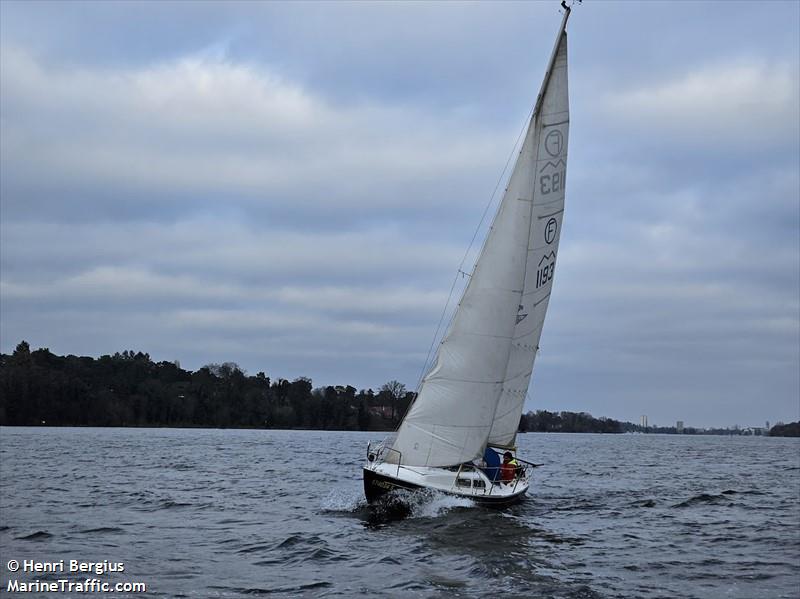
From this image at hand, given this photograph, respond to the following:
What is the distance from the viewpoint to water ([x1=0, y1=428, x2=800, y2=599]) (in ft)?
57.5

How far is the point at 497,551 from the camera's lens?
2122cm

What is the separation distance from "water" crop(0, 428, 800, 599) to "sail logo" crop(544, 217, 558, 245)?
32.2ft

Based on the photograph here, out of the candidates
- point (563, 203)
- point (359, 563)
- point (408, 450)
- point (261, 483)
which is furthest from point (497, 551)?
point (261, 483)

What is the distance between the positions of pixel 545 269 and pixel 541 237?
1.45 metres

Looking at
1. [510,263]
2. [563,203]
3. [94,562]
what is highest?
[563,203]

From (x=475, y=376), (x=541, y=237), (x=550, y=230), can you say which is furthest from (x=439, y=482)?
(x=550, y=230)

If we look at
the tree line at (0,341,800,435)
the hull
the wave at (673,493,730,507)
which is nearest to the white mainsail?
the hull

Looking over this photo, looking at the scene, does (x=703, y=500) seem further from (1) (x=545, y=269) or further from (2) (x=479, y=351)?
(2) (x=479, y=351)

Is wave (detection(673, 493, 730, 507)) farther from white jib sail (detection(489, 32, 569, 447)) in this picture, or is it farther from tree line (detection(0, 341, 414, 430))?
tree line (detection(0, 341, 414, 430))

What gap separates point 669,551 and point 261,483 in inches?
918

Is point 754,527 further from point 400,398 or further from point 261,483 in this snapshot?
point 400,398

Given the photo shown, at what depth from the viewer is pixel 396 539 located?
74.2 ft

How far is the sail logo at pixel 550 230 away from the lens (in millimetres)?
30359

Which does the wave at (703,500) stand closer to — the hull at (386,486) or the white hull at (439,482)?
the white hull at (439,482)
